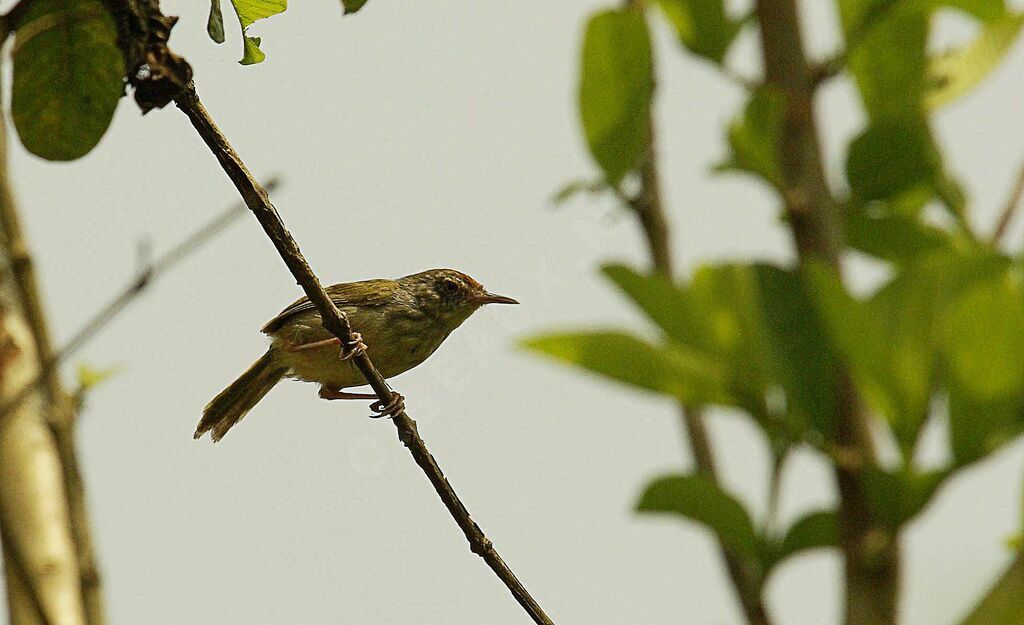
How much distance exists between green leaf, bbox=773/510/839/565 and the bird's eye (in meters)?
2.33

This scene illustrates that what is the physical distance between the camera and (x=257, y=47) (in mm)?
1823

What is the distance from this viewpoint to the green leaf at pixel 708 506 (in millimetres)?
2908

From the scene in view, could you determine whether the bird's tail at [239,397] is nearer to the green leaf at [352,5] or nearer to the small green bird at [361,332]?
the small green bird at [361,332]

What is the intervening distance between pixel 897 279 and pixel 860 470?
1.45ft

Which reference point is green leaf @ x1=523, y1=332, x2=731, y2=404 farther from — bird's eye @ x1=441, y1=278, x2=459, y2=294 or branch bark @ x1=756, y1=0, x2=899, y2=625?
bird's eye @ x1=441, y1=278, x2=459, y2=294

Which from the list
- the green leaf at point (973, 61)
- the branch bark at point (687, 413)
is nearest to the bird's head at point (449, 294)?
the branch bark at point (687, 413)

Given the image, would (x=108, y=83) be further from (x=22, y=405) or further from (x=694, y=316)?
(x=694, y=316)

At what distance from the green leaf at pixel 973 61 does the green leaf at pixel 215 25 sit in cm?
250

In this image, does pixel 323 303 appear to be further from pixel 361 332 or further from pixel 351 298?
pixel 351 298

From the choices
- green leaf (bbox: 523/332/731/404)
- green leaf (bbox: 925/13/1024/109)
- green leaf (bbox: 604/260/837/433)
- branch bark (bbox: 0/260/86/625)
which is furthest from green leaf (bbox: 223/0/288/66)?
green leaf (bbox: 925/13/1024/109)

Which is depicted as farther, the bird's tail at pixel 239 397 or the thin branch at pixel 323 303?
the bird's tail at pixel 239 397

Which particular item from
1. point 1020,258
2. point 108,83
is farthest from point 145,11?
point 1020,258

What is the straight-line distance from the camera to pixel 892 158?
326 centimetres

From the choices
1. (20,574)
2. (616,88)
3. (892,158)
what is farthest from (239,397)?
(20,574)
